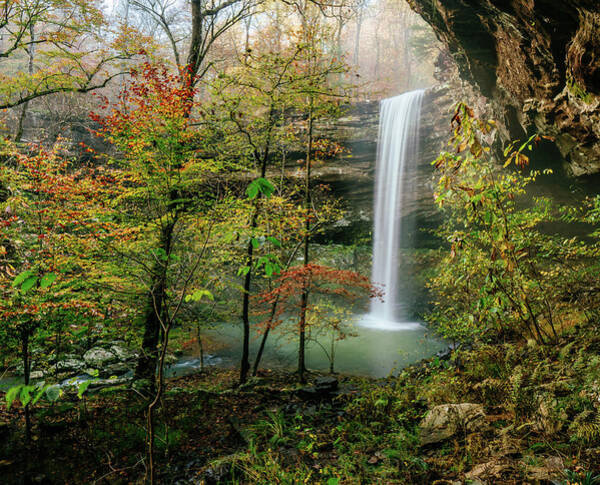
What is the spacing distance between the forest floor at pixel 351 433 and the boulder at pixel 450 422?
0.7 inches

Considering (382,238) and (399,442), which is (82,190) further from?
(382,238)

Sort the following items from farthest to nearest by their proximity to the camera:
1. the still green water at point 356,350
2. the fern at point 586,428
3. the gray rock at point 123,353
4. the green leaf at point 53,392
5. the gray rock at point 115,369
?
the still green water at point 356,350 → the gray rock at point 123,353 → the gray rock at point 115,369 → the fern at point 586,428 → the green leaf at point 53,392

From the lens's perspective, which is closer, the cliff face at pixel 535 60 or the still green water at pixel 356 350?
the cliff face at pixel 535 60

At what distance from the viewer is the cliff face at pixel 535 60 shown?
4.72 metres

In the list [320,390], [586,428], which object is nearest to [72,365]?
[320,390]

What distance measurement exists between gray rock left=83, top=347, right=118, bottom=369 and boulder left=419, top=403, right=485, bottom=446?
7.86 m

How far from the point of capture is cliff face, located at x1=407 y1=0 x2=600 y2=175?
4.72 meters

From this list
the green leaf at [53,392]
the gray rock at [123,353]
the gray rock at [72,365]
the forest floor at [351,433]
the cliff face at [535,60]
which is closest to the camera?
the green leaf at [53,392]

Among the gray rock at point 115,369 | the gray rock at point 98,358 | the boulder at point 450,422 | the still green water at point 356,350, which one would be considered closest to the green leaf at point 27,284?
the boulder at point 450,422

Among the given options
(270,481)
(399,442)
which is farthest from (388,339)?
(270,481)

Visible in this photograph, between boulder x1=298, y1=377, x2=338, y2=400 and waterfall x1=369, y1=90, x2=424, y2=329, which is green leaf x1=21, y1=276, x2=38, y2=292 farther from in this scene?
waterfall x1=369, y1=90, x2=424, y2=329

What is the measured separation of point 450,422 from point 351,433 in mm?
1282

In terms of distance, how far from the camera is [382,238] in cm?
1527

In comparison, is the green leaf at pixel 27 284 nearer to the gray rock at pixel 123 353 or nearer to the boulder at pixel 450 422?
the boulder at pixel 450 422
